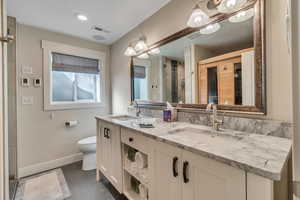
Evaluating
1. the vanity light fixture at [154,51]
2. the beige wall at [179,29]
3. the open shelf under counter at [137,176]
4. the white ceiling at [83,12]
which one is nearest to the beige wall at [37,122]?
the white ceiling at [83,12]

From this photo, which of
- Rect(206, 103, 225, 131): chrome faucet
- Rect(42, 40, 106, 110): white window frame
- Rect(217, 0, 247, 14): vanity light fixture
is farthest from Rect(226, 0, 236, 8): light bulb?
Rect(42, 40, 106, 110): white window frame

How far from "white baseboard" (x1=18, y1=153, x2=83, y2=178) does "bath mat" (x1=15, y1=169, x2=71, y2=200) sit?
13cm

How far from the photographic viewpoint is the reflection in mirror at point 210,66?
46.7 inches

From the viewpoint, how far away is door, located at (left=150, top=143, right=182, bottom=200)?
97 centimetres

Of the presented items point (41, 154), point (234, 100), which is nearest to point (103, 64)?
point (41, 154)

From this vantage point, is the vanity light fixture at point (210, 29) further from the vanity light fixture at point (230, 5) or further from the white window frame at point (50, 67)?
the white window frame at point (50, 67)

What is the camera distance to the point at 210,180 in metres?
0.79

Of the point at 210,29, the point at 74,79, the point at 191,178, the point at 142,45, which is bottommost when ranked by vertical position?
the point at 191,178

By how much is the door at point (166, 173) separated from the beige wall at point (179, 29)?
0.75 metres

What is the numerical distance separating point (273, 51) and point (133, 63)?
189cm

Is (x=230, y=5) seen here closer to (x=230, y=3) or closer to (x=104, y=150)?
(x=230, y=3)

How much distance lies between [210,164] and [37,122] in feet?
8.78

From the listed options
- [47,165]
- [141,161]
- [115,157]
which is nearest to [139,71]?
[115,157]

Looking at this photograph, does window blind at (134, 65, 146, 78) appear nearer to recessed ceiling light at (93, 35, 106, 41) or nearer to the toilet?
recessed ceiling light at (93, 35, 106, 41)
